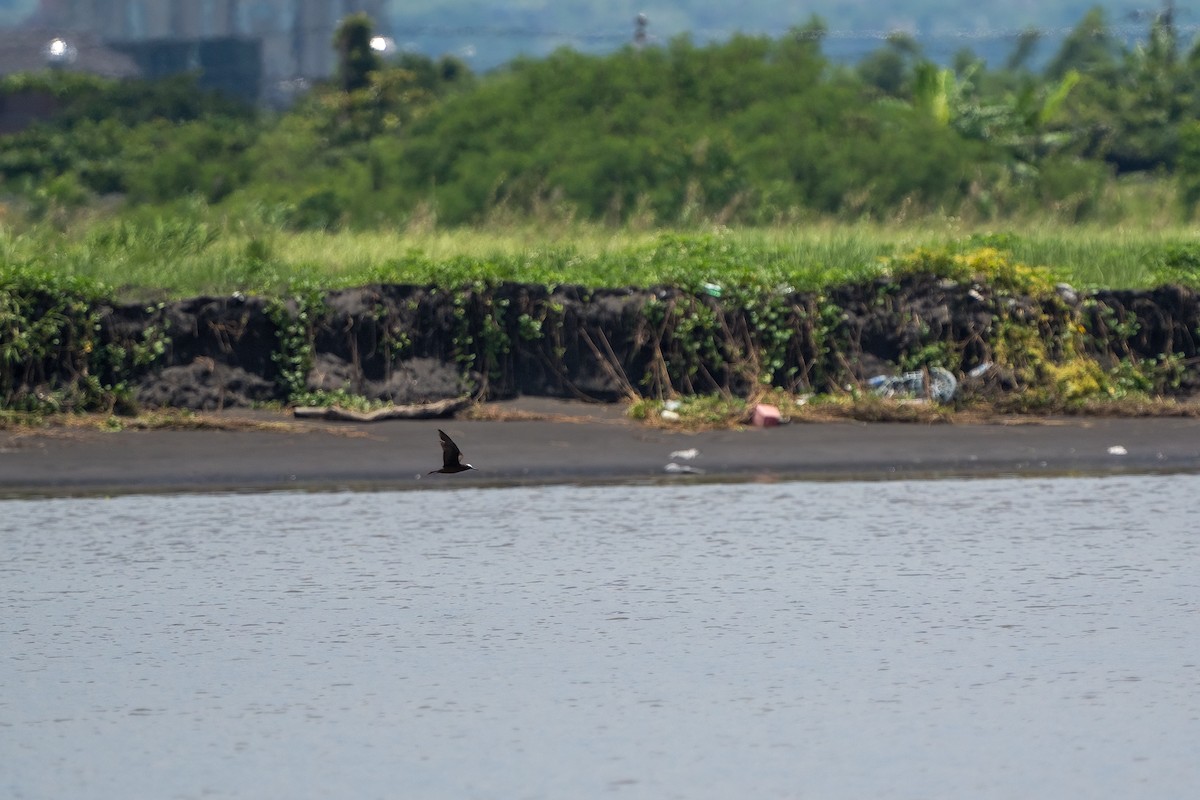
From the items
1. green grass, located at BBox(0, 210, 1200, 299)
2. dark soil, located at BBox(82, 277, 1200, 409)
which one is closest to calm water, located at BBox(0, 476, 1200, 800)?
dark soil, located at BBox(82, 277, 1200, 409)

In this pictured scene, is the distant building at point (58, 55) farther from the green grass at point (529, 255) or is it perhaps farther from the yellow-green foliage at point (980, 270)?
the yellow-green foliage at point (980, 270)

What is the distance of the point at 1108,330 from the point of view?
1491 centimetres

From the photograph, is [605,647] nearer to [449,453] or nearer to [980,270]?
[449,453]

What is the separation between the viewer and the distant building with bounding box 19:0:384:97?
77.9m

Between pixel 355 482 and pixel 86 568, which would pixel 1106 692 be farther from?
pixel 355 482

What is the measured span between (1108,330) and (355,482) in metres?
6.41

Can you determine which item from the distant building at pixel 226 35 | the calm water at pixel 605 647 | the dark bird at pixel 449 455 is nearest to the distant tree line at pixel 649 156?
the calm water at pixel 605 647

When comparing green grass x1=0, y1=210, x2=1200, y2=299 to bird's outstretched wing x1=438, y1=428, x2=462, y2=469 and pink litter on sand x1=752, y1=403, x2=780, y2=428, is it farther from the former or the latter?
bird's outstretched wing x1=438, y1=428, x2=462, y2=469

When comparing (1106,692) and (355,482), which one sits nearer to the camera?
(1106,692)

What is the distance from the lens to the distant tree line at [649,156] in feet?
92.6

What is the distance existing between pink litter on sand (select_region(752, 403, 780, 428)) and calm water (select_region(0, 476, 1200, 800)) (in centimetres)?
249

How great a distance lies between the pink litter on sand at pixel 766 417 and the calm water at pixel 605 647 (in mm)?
2488

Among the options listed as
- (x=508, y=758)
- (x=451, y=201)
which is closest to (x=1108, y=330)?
(x=508, y=758)

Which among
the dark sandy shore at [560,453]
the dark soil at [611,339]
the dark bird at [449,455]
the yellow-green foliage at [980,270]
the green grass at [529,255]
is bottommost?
the dark sandy shore at [560,453]
